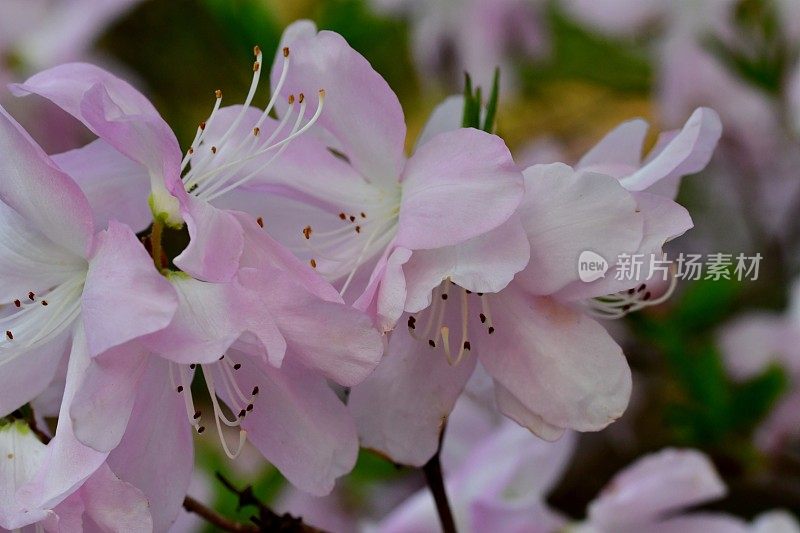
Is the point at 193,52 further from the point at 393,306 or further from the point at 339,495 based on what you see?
the point at 393,306

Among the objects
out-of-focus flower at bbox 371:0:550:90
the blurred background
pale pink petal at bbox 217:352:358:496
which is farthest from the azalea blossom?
out-of-focus flower at bbox 371:0:550:90

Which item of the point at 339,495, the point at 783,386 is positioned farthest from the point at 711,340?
the point at 339,495

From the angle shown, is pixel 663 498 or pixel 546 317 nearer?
pixel 546 317

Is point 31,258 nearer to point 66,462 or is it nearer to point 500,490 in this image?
point 66,462

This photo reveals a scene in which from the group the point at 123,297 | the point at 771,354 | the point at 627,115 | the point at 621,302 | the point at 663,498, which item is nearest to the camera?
the point at 123,297

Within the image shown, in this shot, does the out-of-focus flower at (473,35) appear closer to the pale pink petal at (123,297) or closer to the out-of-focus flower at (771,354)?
the out-of-focus flower at (771,354)

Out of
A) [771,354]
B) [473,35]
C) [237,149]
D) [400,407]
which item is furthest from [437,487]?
[473,35]
